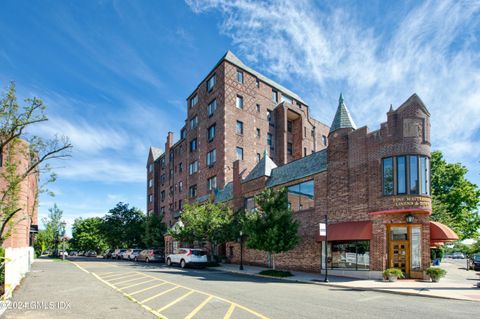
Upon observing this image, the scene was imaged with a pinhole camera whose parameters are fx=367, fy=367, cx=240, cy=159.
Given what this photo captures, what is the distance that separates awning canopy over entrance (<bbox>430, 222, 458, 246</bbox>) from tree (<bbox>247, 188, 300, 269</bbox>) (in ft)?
24.7

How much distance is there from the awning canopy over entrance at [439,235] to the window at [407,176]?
1.92 m

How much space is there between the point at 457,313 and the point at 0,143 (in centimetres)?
1646

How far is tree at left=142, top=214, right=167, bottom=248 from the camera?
4922 cm

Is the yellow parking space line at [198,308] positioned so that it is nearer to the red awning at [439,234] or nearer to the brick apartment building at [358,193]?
the brick apartment building at [358,193]

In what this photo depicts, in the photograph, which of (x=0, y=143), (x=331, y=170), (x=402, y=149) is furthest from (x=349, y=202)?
(x=0, y=143)

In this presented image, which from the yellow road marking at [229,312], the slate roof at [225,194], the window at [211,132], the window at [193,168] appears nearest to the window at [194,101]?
the window at [211,132]

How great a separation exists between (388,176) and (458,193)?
987 inches

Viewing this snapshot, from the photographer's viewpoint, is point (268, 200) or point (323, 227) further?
point (268, 200)

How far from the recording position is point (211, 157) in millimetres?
42812

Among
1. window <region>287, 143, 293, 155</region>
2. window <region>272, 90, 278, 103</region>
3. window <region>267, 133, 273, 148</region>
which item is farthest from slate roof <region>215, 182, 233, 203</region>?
window <region>272, 90, 278, 103</region>

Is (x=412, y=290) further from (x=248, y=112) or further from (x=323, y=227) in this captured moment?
(x=248, y=112)

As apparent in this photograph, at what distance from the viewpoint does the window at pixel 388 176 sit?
20.5 metres

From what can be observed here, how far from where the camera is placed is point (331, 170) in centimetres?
2383

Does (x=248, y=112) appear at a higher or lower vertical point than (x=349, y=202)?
higher
